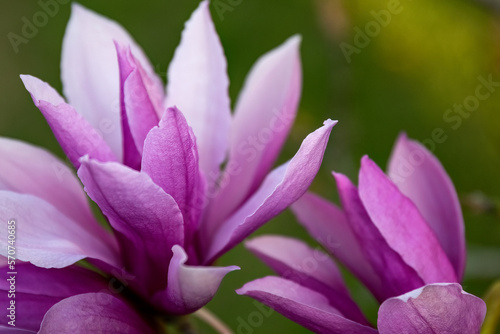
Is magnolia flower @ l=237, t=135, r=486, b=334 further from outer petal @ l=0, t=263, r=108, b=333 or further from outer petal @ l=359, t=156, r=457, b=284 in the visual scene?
outer petal @ l=0, t=263, r=108, b=333

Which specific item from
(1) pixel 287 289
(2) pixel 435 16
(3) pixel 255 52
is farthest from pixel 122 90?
(3) pixel 255 52

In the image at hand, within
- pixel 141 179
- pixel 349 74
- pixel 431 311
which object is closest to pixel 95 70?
pixel 141 179

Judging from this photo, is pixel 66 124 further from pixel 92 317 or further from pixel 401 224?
pixel 401 224

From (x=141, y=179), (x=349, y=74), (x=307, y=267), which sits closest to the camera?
(x=141, y=179)

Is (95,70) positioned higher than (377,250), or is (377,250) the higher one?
(95,70)

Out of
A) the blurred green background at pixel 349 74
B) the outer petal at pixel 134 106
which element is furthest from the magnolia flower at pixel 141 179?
the blurred green background at pixel 349 74

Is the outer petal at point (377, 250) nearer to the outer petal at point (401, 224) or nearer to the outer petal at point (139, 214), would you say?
the outer petal at point (401, 224)

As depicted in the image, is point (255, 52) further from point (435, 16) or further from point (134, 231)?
point (134, 231)

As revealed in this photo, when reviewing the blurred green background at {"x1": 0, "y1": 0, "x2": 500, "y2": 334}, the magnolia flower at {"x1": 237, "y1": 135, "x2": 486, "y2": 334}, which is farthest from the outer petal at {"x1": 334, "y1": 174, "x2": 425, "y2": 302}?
the blurred green background at {"x1": 0, "y1": 0, "x2": 500, "y2": 334}
